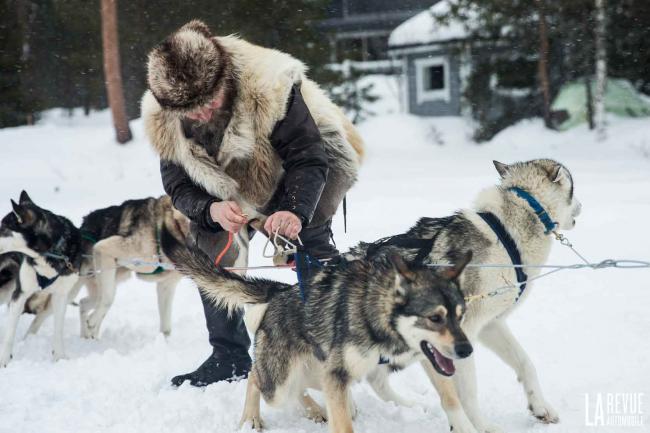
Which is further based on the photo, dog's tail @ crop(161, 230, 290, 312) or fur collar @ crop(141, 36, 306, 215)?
fur collar @ crop(141, 36, 306, 215)

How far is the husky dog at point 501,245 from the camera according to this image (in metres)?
3.07

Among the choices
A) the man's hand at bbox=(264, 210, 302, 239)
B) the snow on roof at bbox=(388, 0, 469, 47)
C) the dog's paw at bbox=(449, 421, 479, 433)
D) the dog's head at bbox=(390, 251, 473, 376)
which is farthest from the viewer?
the snow on roof at bbox=(388, 0, 469, 47)

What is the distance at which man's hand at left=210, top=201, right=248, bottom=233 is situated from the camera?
3021mm

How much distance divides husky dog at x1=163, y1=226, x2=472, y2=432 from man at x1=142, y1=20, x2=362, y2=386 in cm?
27

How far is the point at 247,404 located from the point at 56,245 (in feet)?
8.34

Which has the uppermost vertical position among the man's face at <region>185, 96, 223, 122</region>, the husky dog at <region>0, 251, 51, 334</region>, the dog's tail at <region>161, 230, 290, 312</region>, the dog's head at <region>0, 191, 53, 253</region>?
the man's face at <region>185, 96, 223, 122</region>

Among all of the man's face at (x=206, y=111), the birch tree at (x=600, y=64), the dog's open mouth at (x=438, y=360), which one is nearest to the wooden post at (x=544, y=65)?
the birch tree at (x=600, y=64)

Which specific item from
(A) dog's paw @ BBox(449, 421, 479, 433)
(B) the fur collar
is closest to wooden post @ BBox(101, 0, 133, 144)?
(B) the fur collar

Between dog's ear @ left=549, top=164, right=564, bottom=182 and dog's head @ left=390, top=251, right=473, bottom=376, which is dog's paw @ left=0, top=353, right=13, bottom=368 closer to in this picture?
dog's head @ left=390, top=251, right=473, bottom=376

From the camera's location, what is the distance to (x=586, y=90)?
640 inches

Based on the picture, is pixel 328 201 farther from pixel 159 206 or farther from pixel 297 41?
pixel 297 41

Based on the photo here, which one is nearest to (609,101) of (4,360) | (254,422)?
(4,360)

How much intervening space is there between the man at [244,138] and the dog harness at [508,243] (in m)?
0.69

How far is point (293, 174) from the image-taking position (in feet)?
10.2
